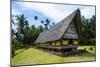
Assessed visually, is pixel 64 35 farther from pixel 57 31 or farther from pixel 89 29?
pixel 89 29

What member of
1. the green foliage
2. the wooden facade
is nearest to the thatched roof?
the wooden facade

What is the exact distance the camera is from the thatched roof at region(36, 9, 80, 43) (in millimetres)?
2330

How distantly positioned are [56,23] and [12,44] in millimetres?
616

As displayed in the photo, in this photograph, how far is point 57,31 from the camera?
2.40 metres

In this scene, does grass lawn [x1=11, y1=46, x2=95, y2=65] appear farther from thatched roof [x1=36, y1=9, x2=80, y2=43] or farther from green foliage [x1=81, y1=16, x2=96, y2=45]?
green foliage [x1=81, y1=16, x2=96, y2=45]

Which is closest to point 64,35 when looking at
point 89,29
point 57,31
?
point 57,31

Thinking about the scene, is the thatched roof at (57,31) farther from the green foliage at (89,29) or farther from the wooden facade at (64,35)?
the green foliage at (89,29)

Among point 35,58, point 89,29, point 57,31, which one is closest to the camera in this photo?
point 35,58

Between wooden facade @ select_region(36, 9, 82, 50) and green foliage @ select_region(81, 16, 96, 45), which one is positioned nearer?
wooden facade @ select_region(36, 9, 82, 50)

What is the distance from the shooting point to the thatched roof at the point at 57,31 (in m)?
2.33

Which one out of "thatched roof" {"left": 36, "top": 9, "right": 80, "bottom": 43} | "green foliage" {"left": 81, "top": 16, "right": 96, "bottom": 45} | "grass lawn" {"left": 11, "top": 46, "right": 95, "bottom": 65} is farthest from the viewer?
"green foliage" {"left": 81, "top": 16, "right": 96, "bottom": 45}

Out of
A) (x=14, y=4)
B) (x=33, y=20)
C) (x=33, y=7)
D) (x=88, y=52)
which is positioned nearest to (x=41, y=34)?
(x=33, y=20)

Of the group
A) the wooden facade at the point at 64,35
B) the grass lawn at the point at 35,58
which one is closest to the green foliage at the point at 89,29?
the wooden facade at the point at 64,35

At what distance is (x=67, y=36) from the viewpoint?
2.43m
